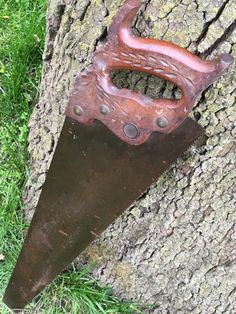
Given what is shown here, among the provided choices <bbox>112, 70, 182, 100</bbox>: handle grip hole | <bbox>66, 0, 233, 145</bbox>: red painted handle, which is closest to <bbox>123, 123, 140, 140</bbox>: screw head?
<bbox>66, 0, 233, 145</bbox>: red painted handle

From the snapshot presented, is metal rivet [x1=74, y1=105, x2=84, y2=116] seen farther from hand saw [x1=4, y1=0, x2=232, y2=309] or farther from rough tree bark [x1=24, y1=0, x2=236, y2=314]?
rough tree bark [x1=24, y1=0, x2=236, y2=314]

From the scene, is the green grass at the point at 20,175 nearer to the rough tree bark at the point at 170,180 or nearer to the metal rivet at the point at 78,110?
the rough tree bark at the point at 170,180

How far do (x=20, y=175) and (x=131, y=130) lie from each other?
0.88 m

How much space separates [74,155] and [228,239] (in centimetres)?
57

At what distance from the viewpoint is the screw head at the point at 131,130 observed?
4.44 feet

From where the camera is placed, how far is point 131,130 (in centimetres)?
136

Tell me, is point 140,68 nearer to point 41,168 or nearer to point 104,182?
point 104,182

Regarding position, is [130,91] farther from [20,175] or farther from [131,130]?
[20,175]

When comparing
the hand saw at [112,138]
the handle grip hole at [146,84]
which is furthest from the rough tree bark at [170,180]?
the hand saw at [112,138]

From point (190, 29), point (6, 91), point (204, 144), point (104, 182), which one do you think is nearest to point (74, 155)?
point (104, 182)

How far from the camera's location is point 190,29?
4.24 feet

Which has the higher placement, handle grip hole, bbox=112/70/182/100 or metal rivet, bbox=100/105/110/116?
handle grip hole, bbox=112/70/182/100

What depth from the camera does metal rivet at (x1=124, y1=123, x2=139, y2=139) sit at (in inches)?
53.2

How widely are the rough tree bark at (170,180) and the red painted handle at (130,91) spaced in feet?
0.38
